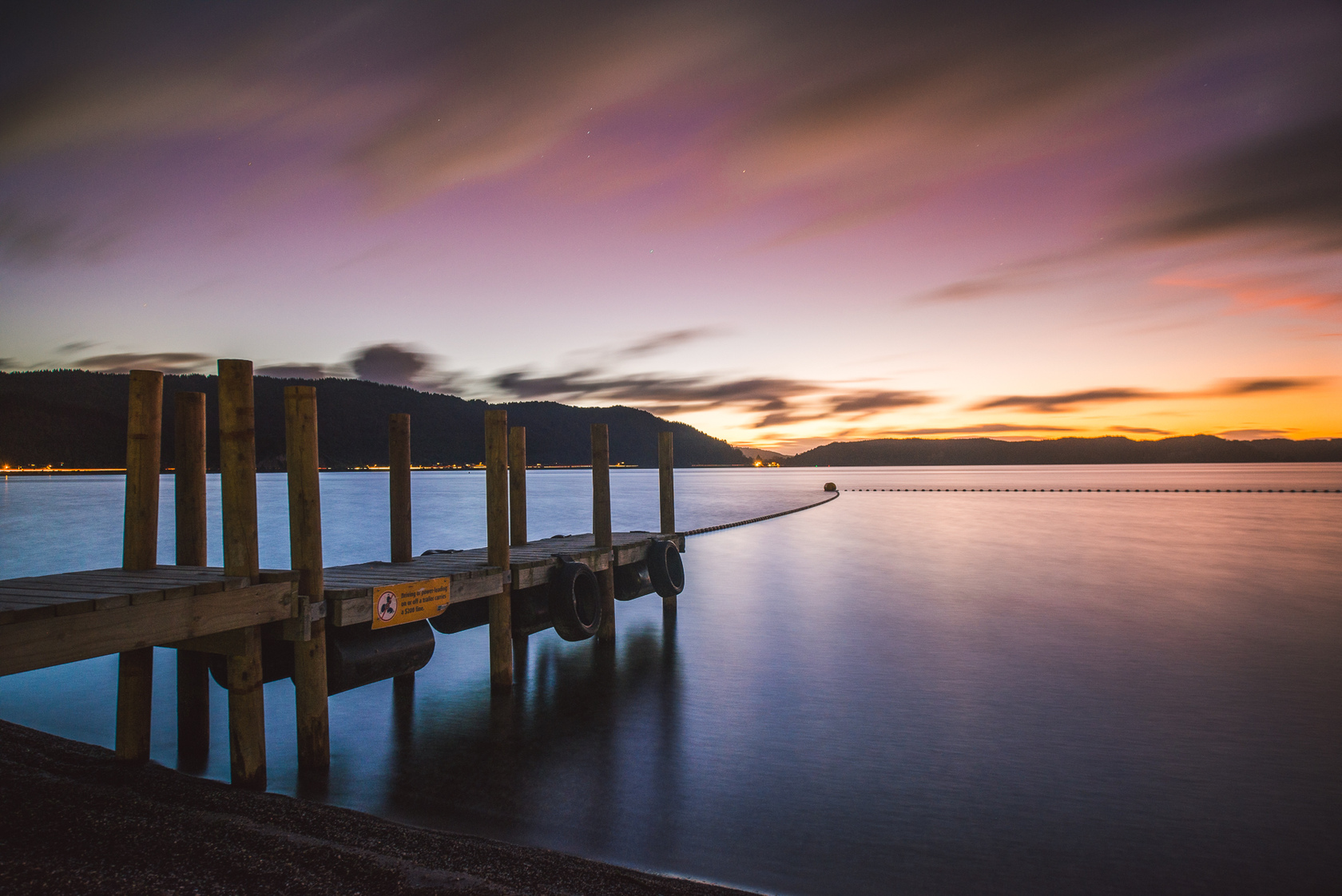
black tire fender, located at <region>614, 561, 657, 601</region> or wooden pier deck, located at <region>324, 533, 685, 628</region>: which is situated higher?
wooden pier deck, located at <region>324, 533, 685, 628</region>

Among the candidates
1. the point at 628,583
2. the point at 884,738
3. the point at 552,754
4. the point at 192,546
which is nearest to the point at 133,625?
the point at 192,546

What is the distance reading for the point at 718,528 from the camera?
33.4 metres

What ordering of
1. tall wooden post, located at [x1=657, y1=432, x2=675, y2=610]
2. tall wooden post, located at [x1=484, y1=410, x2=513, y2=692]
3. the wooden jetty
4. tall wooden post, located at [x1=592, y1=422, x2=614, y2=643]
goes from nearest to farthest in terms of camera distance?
the wooden jetty < tall wooden post, located at [x1=484, y1=410, x2=513, y2=692] < tall wooden post, located at [x1=592, y1=422, x2=614, y2=643] < tall wooden post, located at [x1=657, y1=432, x2=675, y2=610]

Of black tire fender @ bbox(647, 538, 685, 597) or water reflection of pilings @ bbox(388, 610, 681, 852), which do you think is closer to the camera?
water reflection of pilings @ bbox(388, 610, 681, 852)

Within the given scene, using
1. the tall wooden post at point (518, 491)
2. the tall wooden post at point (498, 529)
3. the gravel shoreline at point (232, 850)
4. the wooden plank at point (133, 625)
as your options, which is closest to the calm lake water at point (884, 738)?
the tall wooden post at point (518, 491)

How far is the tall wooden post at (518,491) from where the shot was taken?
31.6 feet

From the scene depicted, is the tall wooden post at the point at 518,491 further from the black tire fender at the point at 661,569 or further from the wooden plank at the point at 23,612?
the wooden plank at the point at 23,612

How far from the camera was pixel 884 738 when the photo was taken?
8211 millimetres

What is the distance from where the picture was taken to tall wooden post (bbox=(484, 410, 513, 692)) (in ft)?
28.7

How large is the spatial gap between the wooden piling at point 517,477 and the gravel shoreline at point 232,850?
4.39 metres

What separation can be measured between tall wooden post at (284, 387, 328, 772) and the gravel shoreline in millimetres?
680

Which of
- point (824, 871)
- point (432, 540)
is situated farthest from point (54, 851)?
point (432, 540)

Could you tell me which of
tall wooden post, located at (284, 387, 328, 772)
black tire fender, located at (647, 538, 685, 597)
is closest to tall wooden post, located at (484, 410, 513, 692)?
tall wooden post, located at (284, 387, 328, 772)

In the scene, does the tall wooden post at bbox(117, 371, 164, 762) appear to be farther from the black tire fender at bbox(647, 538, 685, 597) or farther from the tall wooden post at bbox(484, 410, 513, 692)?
the black tire fender at bbox(647, 538, 685, 597)
